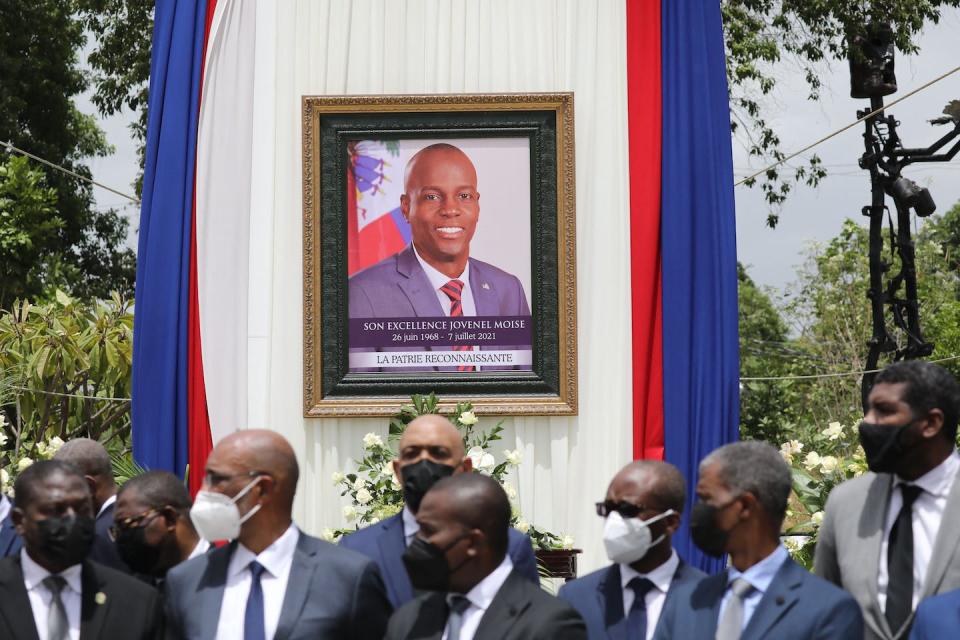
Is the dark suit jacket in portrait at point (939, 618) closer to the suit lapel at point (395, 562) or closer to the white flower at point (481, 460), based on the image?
the suit lapel at point (395, 562)

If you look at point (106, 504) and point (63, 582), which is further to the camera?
point (106, 504)

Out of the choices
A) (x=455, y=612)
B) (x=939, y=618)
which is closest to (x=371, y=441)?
(x=455, y=612)

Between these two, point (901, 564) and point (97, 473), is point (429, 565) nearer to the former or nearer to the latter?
point (901, 564)

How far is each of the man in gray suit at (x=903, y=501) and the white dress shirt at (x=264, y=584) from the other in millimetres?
1427

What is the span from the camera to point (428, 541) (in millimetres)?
3078

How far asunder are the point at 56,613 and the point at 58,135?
50.9ft

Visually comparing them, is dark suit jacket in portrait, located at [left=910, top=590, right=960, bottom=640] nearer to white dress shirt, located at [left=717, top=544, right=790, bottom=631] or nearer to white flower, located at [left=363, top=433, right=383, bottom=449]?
white dress shirt, located at [left=717, top=544, right=790, bottom=631]

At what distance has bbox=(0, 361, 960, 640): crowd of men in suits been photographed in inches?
121

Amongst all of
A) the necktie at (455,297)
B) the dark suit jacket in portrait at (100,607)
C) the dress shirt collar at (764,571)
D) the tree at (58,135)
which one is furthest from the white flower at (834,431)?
the tree at (58,135)

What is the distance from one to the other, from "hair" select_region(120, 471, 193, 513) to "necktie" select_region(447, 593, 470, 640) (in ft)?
3.92

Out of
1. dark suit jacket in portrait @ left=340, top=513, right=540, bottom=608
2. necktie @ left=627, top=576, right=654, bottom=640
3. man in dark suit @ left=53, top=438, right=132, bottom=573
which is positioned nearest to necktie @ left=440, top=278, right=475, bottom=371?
man in dark suit @ left=53, top=438, right=132, bottom=573

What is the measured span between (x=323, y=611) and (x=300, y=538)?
0.79ft

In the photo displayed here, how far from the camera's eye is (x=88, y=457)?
457 cm

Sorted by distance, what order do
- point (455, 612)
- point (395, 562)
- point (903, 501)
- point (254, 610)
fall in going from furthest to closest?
point (395, 562), point (903, 501), point (254, 610), point (455, 612)
